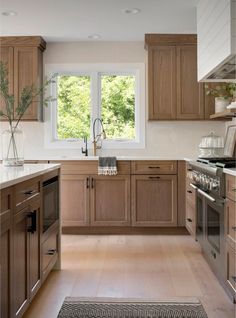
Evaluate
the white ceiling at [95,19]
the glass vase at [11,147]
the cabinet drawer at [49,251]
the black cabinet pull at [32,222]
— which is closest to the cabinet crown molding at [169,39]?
the white ceiling at [95,19]

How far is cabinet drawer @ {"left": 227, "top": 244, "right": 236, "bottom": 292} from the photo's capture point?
9.13 ft

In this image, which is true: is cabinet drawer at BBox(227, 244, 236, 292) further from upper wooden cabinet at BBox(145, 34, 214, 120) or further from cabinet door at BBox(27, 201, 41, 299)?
upper wooden cabinet at BBox(145, 34, 214, 120)

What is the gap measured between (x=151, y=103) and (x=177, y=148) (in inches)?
28.4

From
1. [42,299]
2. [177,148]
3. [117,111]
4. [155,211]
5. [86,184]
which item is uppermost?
[117,111]

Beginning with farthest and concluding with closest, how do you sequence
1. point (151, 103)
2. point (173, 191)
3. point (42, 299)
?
point (151, 103)
point (173, 191)
point (42, 299)

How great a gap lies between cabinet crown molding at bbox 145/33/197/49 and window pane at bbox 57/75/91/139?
40.1 inches

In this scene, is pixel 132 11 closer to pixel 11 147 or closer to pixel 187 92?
pixel 187 92

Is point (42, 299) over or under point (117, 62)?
under

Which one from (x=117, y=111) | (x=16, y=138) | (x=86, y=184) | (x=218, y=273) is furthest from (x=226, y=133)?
(x=16, y=138)

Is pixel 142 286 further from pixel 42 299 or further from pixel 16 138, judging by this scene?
pixel 16 138

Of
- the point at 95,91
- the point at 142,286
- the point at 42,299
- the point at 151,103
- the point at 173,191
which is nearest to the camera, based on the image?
the point at 42,299

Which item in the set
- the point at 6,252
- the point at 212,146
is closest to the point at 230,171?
the point at 6,252

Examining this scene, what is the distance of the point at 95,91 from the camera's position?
576 centimetres

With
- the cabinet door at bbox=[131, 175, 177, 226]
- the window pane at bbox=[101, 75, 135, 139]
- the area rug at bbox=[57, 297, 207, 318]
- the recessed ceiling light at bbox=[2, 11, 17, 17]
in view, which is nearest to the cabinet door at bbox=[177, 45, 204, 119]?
the window pane at bbox=[101, 75, 135, 139]
